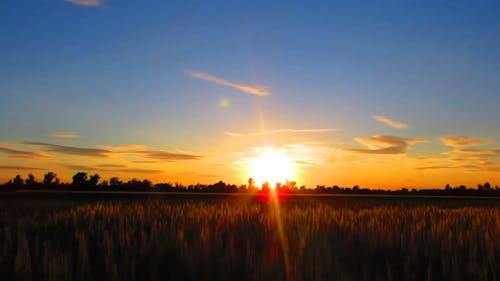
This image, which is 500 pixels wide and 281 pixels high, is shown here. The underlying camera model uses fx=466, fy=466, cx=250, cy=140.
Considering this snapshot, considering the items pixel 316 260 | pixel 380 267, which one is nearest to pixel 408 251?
pixel 380 267

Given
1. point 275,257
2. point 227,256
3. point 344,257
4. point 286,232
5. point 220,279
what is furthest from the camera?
point 286,232

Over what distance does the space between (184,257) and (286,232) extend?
177 centimetres

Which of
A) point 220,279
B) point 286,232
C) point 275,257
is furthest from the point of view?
point 286,232

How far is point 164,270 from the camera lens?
124 inches

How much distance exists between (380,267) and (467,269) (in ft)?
2.01

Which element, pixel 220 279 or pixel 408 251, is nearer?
pixel 220 279

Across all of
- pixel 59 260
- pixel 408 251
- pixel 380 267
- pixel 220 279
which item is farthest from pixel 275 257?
pixel 59 260

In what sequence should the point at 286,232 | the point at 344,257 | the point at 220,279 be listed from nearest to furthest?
the point at 220,279 → the point at 344,257 → the point at 286,232

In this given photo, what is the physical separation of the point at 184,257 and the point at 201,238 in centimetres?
73

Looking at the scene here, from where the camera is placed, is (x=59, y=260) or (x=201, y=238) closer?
(x=59, y=260)

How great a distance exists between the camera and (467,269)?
3240 mm

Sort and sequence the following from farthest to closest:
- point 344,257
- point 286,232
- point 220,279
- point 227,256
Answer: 1. point 286,232
2. point 344,257
3. point 227,256
4. point 220,279

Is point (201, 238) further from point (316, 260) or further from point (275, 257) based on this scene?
point (316, 260)

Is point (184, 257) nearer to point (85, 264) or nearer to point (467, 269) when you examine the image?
point (85, 264)
